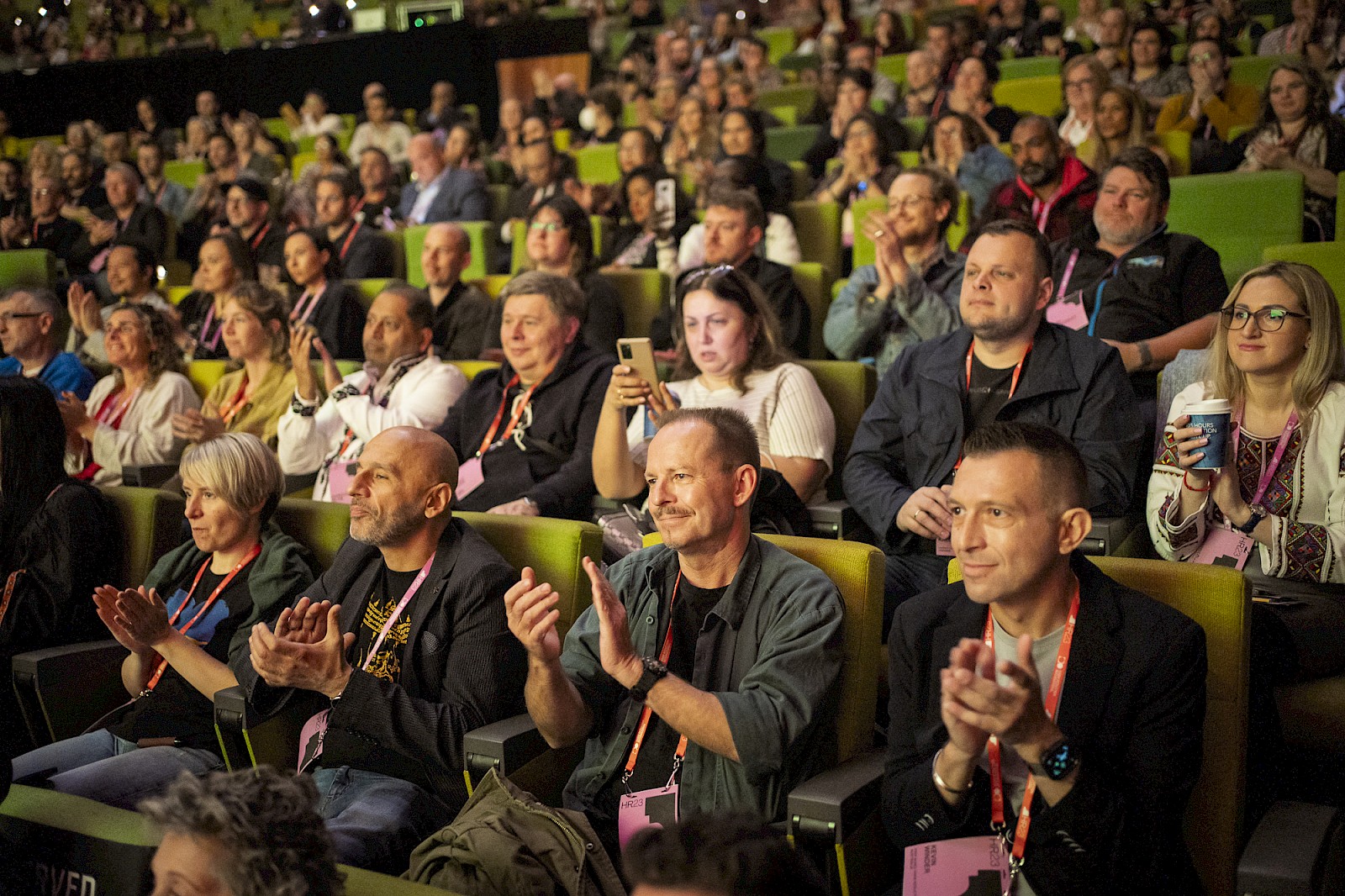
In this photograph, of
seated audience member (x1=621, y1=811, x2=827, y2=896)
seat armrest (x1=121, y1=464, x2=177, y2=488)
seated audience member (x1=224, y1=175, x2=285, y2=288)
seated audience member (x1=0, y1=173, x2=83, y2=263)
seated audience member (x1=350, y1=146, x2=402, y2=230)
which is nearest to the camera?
seated audience member (x1=621, y1=811, x2=827, y2=896)

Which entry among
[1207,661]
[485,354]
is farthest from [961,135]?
[1207,661]

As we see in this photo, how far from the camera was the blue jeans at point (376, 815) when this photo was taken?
5.94ft

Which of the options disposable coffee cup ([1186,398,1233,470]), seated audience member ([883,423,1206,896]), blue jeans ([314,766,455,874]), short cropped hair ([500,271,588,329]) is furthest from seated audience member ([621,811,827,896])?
short cropped hair ([500,271,588,329])

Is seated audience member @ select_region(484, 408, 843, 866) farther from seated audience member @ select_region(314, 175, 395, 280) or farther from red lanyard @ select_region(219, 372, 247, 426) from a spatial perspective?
seated audience member @ select_region(314, 175, 395, 280)

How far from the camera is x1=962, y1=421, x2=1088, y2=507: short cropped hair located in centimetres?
160

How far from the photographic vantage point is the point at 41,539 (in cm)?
263

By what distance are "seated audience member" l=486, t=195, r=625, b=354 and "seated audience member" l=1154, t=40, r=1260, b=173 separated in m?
2.83

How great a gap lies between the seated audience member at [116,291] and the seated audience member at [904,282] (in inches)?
107

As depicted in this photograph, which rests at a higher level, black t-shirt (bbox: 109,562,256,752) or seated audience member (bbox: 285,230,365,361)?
seated audience member (bbox: 285,230,365,361)

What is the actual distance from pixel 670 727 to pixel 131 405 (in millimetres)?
2612

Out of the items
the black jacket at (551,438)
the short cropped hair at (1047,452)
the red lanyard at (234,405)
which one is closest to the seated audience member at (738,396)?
the black jacket at (551,438)

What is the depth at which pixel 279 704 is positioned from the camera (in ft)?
6.92

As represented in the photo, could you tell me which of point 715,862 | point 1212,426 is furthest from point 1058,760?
point 1212,426

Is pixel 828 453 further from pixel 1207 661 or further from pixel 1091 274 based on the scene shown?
pixel 1207 661
